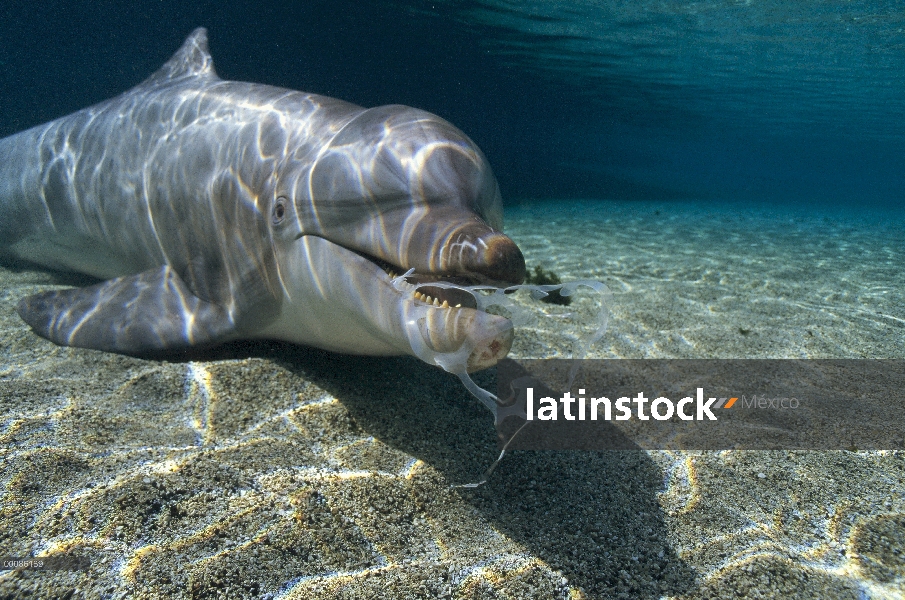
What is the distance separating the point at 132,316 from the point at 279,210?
154cm

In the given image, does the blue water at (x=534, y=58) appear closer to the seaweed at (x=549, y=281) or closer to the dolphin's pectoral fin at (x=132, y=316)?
the seaweed at (x=549, y=281)

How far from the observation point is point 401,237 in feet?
8.21

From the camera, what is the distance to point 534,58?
31.2 metres

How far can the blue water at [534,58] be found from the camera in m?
22.6

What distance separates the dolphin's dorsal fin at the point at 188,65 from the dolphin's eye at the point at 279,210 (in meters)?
2.86

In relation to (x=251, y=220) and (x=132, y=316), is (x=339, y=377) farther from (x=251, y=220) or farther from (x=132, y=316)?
(x=132, y=316)

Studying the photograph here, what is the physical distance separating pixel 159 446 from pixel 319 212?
147 centimetres

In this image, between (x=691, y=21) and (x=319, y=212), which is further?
(x=691, y=21)

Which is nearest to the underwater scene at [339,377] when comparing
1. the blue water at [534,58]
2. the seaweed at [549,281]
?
the seaweed at [549,281]

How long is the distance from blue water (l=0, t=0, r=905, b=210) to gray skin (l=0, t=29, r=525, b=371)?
18.8 metres

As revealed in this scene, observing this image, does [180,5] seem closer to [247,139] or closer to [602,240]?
[602,240]

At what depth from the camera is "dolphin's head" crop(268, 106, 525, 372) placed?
84.2 inches

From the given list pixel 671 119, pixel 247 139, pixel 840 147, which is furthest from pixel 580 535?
pixel 840 147

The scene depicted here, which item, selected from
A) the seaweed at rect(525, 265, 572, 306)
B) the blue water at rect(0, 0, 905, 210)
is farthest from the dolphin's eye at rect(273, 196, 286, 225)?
the blue water at rect(0, 0, 905, 210)
